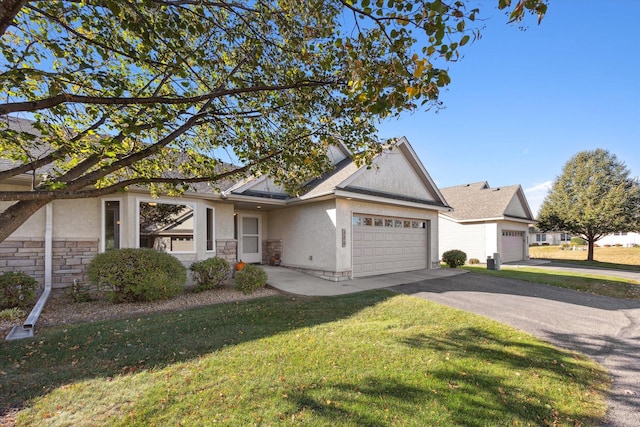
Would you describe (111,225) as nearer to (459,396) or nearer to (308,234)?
(308,234)

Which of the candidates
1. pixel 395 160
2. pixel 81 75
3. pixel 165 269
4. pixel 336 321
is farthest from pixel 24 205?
pixel 395 160

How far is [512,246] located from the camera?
21.5 m

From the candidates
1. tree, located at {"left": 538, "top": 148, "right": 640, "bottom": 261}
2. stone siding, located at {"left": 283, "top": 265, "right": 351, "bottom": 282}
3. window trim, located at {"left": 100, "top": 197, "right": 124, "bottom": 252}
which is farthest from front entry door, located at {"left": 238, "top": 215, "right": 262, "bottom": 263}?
tree, located at {"left": 538, "top": 148, "right": 640, "bottom": 261}

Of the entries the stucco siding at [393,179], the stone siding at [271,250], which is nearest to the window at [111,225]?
the stone siding at [271,250]

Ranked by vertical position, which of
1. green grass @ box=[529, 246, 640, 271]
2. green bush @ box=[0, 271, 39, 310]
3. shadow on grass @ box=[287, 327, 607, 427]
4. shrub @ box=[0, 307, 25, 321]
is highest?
green bush @ box=[0, 271, 39, 310]

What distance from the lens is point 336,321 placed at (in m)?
6.13

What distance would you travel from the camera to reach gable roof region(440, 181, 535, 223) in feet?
65.3

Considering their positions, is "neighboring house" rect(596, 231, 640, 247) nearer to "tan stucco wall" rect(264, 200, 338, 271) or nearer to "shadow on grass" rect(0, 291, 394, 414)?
"tan stucco wall" rect(264, 200, 338, 271)

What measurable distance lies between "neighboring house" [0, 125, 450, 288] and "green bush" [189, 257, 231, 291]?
1324 mm

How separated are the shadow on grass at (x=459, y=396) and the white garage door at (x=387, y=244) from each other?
719 centimetres

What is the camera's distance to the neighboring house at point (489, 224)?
64.6 ft

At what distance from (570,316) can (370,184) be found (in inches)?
297

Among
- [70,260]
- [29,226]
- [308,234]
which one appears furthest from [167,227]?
[308,234]

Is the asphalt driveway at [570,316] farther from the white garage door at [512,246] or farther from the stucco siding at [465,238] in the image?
the white garage door at [512,246]
